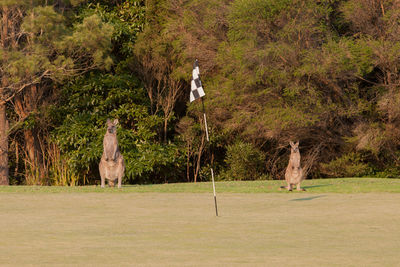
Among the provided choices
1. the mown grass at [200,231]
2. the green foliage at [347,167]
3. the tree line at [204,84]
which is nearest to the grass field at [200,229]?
the mown grass at [200,231]

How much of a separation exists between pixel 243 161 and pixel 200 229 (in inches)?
684

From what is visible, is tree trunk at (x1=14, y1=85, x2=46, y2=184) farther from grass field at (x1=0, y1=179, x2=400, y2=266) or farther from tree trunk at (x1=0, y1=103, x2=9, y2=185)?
grass field at (x1=0, y1=179, x2=400, y2=266)

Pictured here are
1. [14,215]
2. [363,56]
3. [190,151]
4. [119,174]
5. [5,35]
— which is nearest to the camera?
[14,215]

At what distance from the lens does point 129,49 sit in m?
27.4

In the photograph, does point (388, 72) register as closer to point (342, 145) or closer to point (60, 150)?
point (342, 145)

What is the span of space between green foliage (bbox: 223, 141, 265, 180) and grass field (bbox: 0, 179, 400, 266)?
10237mm

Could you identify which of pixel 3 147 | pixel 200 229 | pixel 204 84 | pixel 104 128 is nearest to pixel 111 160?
pixel 104 128

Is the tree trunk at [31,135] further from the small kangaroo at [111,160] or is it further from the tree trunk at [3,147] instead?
the small kangaroo at [111,160]

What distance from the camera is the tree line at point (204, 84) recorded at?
2467 centimetres

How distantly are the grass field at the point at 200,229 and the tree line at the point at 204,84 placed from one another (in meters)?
9.03

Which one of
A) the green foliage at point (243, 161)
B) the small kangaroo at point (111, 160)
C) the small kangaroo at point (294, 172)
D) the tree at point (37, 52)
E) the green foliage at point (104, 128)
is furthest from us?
the green foliage at point (243, 161)

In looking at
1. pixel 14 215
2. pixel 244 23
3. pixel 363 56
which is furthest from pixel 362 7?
pixel 14 215

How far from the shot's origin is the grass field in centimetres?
710

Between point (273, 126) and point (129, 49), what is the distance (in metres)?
6.40
